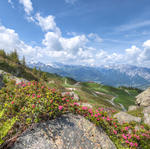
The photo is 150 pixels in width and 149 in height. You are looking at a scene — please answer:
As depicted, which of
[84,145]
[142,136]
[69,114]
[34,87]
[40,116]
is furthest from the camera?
[142,136]

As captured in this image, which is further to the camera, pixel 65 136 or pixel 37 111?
pixel 65 136

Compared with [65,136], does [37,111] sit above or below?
above

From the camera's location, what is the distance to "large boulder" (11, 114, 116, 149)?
4668 millimetres

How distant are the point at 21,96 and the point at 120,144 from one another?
9470 mm

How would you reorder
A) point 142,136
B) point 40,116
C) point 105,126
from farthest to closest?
point 142,136 < point 105,126 < point 40,116

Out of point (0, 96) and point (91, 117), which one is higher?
point (0, 96)

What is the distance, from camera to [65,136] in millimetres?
5781

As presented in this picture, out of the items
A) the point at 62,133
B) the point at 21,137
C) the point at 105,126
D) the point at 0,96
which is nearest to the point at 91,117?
the point at 105,126

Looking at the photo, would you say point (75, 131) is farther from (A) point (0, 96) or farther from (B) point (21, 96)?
(A) point (0, 96)

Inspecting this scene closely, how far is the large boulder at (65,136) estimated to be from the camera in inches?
184

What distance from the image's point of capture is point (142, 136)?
385 inches

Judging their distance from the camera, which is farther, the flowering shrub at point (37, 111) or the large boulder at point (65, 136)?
the flowering shrub at point (37, 111)

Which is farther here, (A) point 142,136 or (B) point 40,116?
(A) point 142,136

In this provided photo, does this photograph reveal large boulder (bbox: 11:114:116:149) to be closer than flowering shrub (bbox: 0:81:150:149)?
Yes
